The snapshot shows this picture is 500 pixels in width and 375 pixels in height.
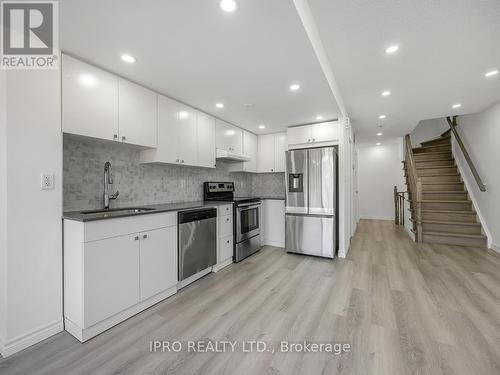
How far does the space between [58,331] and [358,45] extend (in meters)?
3.57

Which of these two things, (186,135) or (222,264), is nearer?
(186,135)

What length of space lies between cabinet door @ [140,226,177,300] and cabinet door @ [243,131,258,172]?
2.24 m

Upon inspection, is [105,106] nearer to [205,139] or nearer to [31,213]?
[31,213]

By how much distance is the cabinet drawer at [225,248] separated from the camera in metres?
3.02

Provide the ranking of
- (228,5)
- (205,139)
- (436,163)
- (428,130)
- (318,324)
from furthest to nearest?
1. (428,130)
2. (436,163)
3. (205,139)
4. (318,324)
5. (228,5)

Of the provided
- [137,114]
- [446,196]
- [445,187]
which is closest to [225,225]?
[137,114]

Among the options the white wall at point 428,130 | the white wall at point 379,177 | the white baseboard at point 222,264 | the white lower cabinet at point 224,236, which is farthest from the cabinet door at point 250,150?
the white wall at point 428,130

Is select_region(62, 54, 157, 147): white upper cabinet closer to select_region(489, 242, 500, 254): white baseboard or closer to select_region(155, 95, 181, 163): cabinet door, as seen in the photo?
select_region(155, 95, 181, 163): cabinet door

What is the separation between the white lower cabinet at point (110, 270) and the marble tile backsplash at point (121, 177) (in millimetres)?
470

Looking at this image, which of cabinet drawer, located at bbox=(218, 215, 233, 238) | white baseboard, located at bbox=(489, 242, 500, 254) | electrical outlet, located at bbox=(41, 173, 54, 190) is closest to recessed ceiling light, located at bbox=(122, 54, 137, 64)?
electrical outlet, located at bbox=(41, 173, 54, 190)

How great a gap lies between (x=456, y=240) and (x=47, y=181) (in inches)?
246

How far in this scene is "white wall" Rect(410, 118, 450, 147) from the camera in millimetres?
6502

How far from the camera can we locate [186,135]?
2896 mm

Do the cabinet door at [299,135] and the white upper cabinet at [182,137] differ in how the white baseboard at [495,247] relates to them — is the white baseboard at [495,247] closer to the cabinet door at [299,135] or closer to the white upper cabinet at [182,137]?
the cabinet door at [299,135]
